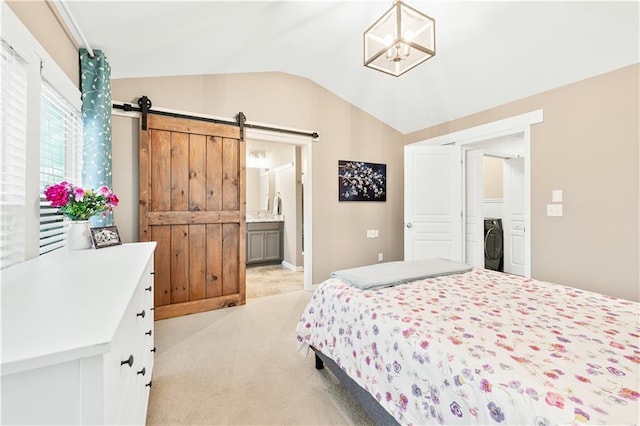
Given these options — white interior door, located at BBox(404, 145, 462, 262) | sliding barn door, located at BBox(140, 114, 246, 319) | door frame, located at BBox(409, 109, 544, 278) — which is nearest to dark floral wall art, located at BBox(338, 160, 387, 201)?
white interior door, located at BBox(404, 145, 462, 262)

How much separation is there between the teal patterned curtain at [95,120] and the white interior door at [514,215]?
5.39m

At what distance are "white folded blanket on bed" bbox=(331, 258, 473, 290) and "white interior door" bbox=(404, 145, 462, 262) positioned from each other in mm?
1676

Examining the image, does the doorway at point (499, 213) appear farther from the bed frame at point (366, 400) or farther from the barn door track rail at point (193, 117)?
the bed frame at point (366, 400)

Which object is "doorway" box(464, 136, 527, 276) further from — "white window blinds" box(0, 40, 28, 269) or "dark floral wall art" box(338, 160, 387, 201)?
"white window blinds" box(0, 40, 28, 269)

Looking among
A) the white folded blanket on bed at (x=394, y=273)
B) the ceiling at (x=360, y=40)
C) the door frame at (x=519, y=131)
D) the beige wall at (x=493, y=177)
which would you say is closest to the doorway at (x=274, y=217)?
the ceiling at (x=360, y=40)

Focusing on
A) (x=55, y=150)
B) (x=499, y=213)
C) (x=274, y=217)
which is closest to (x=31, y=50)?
(x=55, y=150)

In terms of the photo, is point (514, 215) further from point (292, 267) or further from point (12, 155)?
point (12, 155)

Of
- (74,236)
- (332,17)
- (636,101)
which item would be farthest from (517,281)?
(74,236)

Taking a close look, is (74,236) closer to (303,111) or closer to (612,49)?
(303,111)

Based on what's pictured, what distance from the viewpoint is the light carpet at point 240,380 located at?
1.60 metres

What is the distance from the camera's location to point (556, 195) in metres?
2.86

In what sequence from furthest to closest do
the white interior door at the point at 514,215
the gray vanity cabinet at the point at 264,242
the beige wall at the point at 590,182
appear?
the gray vanity cabinet at the point at 264,242 → the white interior door at the point at 514,215 → the beige wall at the point at 590,182

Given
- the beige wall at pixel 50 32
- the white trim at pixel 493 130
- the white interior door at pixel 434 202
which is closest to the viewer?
the beige wall at pixel 50 32

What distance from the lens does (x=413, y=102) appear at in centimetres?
388
